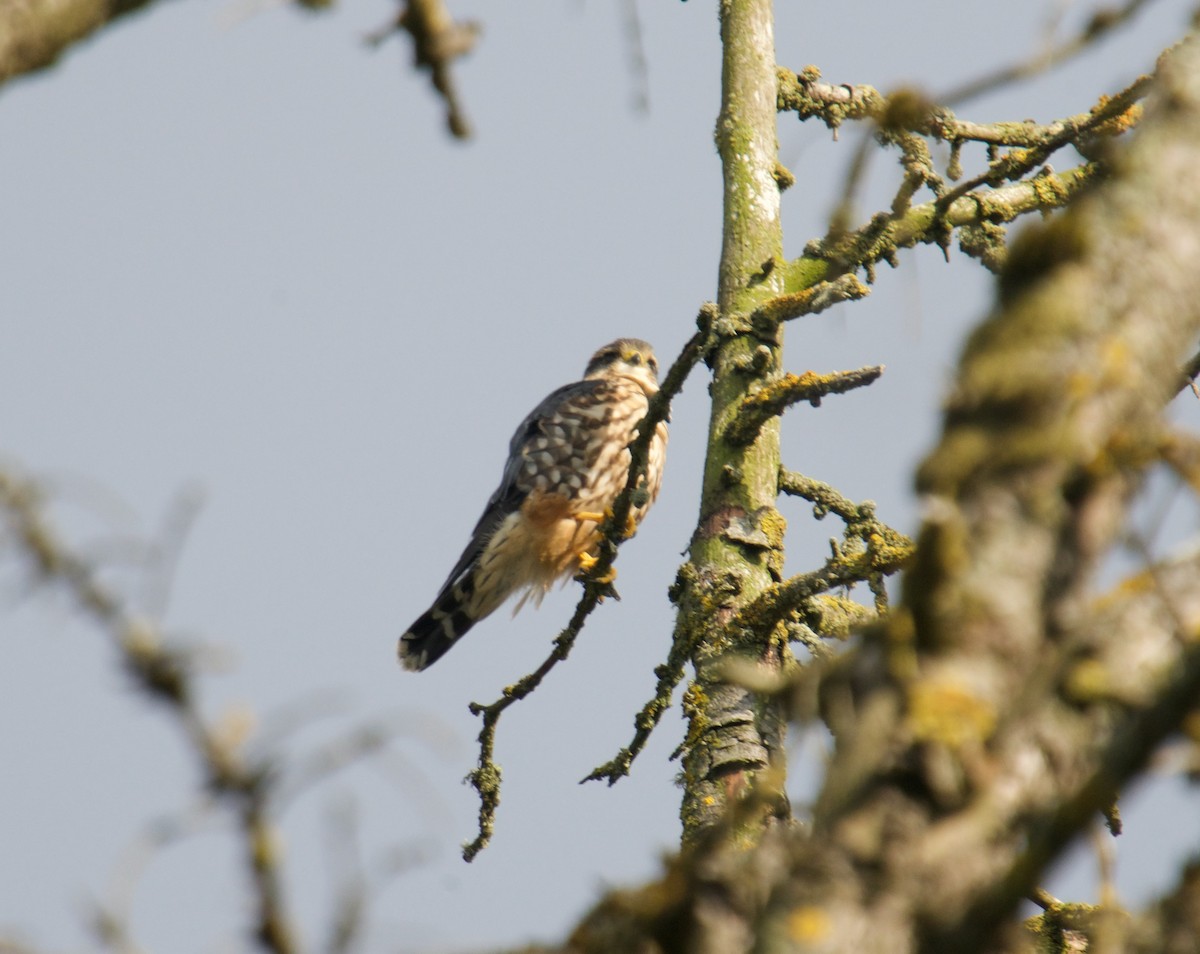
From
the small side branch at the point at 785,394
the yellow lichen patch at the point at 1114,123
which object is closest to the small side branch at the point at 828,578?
the small side branch at the point at 785,394

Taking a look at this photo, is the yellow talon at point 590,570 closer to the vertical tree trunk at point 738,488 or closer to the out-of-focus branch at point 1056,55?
the vertical tree trunk at point 738,488

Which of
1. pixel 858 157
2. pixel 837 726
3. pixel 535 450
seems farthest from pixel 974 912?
pixel 535 450

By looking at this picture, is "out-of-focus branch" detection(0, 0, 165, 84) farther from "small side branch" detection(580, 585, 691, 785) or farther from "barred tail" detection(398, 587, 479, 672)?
"barred tail" detection(398, 587, 479, 672)

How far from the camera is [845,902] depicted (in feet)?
4.25

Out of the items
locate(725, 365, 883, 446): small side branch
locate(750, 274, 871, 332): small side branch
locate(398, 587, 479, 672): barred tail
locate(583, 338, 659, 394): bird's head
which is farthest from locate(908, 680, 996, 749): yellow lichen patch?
locate(583, 338, 659, 394): bird's head

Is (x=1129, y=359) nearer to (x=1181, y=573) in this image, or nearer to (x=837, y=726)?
(x=1181, y=573)

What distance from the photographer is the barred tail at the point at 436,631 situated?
6.43 metres

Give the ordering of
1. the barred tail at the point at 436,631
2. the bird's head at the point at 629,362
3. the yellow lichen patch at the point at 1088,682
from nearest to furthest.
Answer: the yellow lichen patch at the point at 1088,682 < the barred tail at the point at 436,631 < the bird's head at the point at 629,362

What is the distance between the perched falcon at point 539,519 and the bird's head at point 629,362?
78 cm

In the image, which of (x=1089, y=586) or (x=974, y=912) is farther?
(x=1089, y=586)

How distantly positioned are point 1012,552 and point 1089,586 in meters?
0.10

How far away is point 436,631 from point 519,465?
0.88 meters

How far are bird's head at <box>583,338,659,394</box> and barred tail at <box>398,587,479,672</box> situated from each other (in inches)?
63.3

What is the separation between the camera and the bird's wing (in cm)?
662
